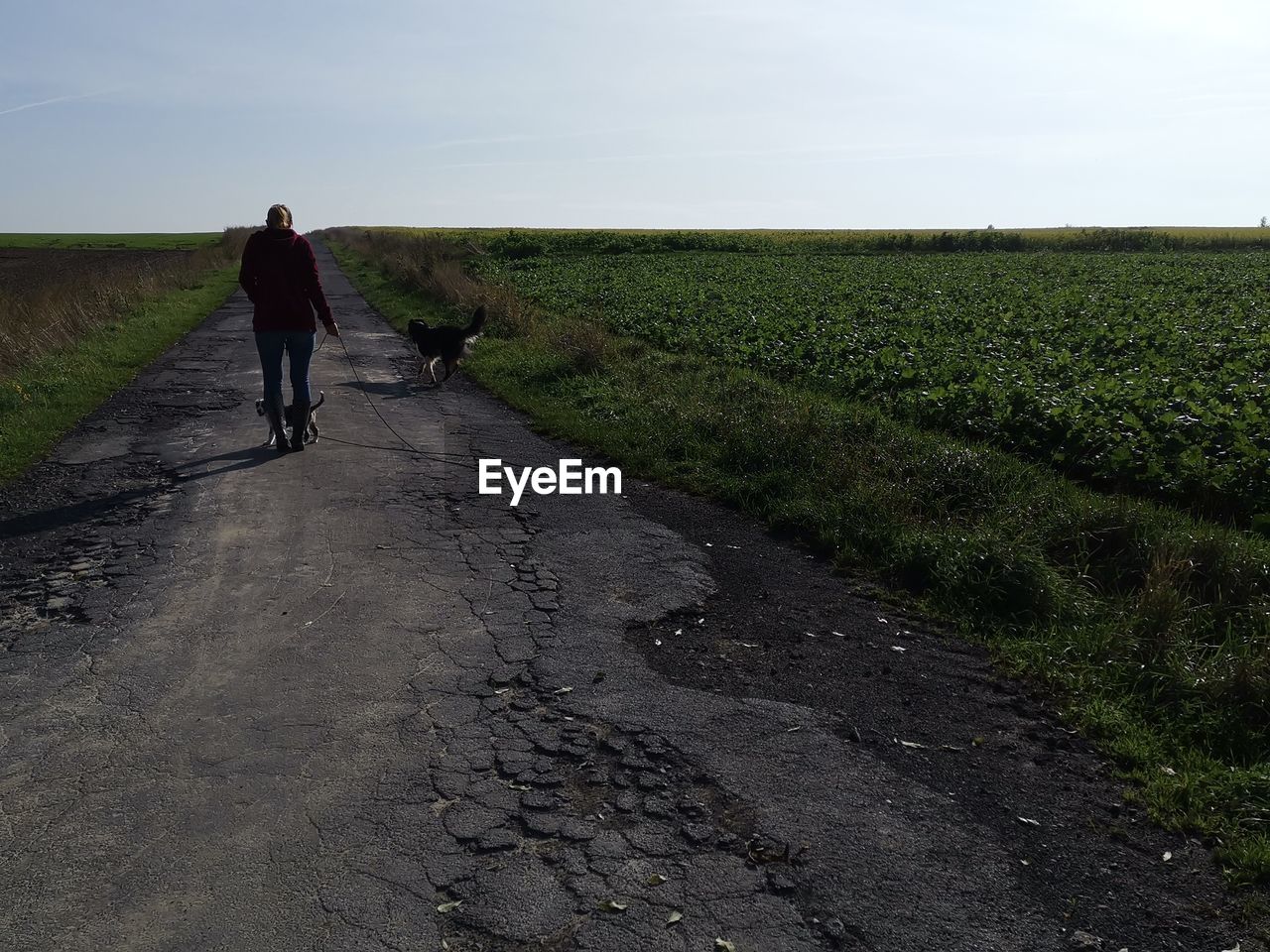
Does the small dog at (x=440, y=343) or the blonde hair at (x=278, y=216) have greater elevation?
the blonde hair at (x=278, y=216)

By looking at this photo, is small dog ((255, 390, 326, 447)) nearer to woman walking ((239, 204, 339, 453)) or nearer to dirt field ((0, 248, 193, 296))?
woman walking ((239, 204, 339, 453))

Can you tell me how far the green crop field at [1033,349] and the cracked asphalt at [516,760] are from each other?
3479 mm

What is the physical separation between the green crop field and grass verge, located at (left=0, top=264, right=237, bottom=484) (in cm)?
805

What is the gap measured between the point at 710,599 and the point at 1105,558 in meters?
2.53

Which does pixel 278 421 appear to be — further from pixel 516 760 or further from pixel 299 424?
pixel 516 760

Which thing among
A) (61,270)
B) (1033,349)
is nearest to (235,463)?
(1033,349)

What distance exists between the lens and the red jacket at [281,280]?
8.49 m

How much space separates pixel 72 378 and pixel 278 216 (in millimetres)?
6155

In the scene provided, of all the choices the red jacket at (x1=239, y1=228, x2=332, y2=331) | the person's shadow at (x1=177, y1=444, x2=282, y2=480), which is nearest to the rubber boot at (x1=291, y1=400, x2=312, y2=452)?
the person's shadow at (x1=177, y1=444, x2=282, y2=480)

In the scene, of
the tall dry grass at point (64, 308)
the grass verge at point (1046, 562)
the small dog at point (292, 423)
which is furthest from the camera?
the tall dry grass at point (64, 308)

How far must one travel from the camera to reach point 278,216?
8.45m

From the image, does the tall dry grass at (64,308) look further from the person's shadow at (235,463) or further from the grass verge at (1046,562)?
the grass verge at (1046,562)

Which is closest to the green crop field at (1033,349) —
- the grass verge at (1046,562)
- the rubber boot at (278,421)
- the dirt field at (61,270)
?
the grass verge at (1046,562)
